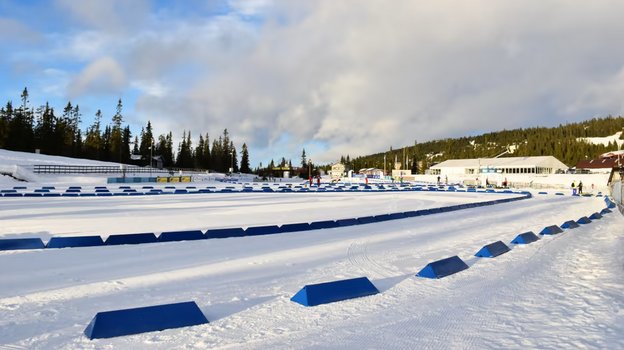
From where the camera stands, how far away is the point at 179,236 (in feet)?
32.1

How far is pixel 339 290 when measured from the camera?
5.46 meters

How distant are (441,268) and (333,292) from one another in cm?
238

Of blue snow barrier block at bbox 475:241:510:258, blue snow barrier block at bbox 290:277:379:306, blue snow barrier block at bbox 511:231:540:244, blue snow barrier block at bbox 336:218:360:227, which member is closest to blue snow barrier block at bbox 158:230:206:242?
blue snow barrier block at bbox 336:218:360:227

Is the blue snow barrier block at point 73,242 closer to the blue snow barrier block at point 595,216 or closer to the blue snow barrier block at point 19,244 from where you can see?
the blue snow barrier block at point 19,244

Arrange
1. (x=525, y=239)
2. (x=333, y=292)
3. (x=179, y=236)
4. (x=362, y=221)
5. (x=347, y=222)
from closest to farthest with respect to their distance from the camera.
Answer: (x=333, y=292) → (x=179, y=236) → (x=525, y=239) → (x=347, y=222) → (x=362, y=221)

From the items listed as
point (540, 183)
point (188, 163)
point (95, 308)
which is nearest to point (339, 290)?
point (95, 308)

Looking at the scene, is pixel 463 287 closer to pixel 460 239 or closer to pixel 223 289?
pixel 223 289

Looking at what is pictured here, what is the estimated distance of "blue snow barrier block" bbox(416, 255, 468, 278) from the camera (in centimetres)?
664

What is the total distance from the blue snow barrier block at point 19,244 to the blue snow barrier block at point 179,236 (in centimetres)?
238

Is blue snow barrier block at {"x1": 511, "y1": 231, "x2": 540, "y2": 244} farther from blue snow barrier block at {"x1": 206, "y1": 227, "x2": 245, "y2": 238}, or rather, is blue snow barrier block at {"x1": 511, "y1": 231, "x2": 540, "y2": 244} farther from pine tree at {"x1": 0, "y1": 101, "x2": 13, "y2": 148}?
pine tree at {"x1": 0, "y1": 101, "x2": 13, "y2": 148}

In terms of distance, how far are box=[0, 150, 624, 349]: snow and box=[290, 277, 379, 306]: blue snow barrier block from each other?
0.15 meters

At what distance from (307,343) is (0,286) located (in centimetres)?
451

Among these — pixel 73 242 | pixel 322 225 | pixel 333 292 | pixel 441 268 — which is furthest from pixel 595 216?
pixel 73 242

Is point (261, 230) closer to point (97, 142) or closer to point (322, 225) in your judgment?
point (322, 225)
